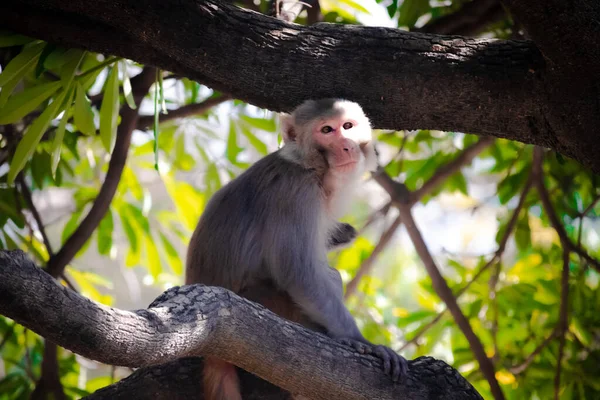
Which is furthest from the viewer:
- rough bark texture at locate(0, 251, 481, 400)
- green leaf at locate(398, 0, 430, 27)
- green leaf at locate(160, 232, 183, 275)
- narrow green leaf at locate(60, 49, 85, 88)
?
green leaf at locate(160, 232, 183, 275)

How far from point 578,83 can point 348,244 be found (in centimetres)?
191

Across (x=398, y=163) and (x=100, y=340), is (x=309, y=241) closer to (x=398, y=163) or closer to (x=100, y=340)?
(x=100, y=340)

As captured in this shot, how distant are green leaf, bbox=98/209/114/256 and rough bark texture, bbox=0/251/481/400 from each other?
7.77 feet

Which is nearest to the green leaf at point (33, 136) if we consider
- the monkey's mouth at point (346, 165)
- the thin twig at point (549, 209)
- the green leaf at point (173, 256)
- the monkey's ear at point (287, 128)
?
the monkey's ear at point (287, 128)

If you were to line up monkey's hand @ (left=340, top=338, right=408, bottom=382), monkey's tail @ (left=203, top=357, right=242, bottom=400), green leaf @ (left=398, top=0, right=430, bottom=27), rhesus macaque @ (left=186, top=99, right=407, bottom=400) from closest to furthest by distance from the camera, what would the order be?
monkey's hand @ (left=340, top=338, right=408, bottom=382) < monkey's tail @ (left=203, top=357, right=242, bottom=400) < rhesus macaque @ (left=186, top=99, right=407, bottom=400) < green leaf @ (left=398, top=0, right=430, bottom=27)

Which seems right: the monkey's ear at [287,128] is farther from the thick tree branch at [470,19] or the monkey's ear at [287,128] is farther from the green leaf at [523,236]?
the green leaf at [523,236]

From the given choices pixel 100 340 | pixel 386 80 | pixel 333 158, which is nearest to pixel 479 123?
pixel 386 80

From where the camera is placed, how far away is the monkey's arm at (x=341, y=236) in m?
4.64

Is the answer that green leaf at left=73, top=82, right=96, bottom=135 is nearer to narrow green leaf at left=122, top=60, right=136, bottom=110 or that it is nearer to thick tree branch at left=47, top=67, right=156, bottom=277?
narrow green leaf at left=122, top=60, right=136, bottom=110

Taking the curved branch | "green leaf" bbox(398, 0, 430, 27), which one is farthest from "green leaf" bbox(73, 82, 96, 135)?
"green leaf" bbox(398, 0, 430, 27)

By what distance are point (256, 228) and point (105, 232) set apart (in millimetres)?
2178

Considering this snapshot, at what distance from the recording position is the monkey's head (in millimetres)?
3885

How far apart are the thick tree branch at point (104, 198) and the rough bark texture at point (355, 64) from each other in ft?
3.53

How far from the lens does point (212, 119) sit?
21.9 feet
